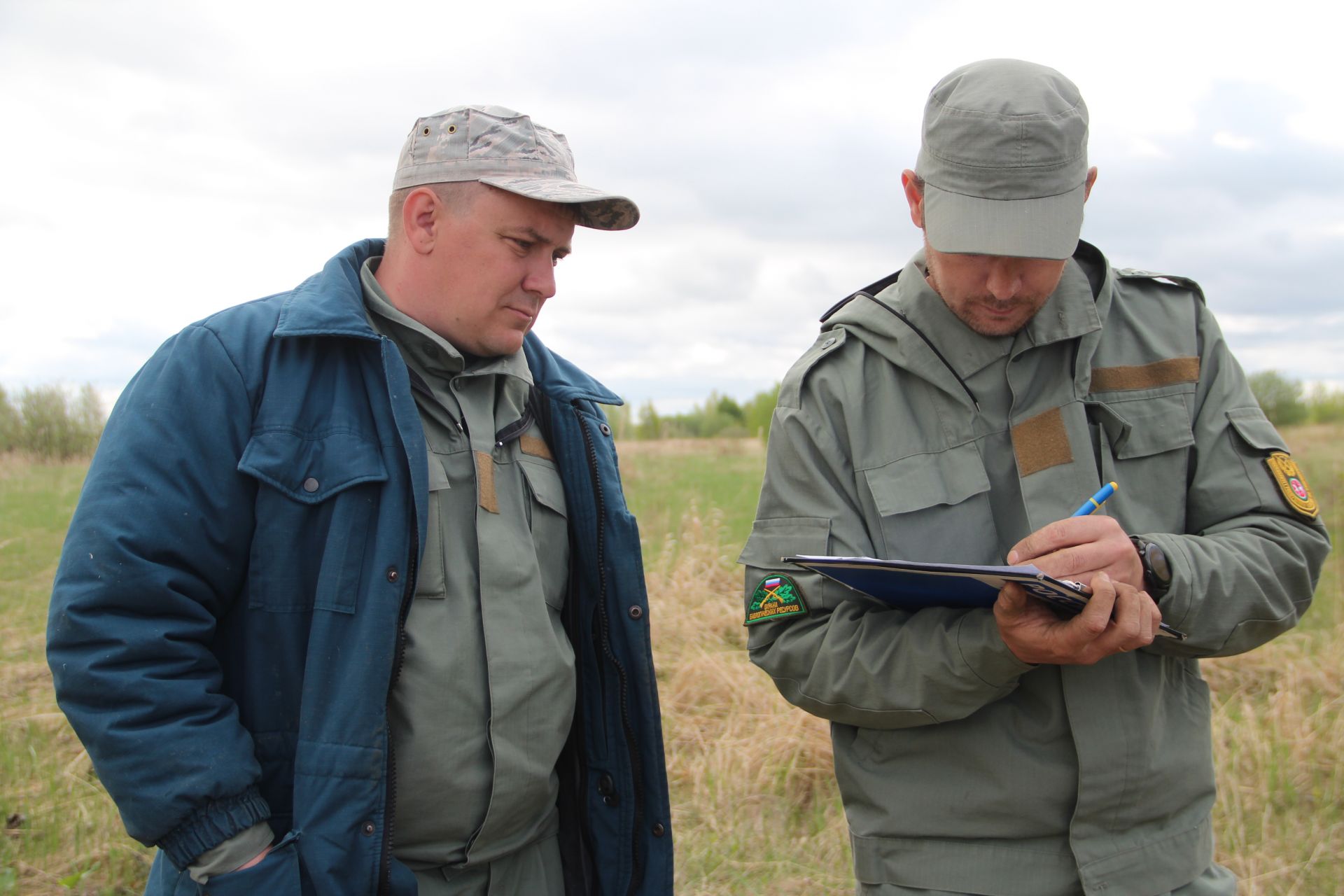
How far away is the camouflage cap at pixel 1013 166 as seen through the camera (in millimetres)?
1876

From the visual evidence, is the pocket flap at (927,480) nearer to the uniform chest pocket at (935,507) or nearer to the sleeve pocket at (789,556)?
the uniform chest pocket at (935,507)

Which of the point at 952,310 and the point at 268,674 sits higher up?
the point at 952,310

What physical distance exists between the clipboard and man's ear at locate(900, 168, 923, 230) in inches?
30.2

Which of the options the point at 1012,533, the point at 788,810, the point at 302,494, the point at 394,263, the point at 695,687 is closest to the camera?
the point at 302,494

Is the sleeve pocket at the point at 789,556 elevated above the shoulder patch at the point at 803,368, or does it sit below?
below

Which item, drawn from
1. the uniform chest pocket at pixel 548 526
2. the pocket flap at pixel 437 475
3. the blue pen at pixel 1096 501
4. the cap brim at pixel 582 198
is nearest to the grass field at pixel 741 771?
the uniform chest pocket at pixel 548 526

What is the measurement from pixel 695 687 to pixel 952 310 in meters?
3.68

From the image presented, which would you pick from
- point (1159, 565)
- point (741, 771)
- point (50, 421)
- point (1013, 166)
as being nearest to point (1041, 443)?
point (1159, 565)

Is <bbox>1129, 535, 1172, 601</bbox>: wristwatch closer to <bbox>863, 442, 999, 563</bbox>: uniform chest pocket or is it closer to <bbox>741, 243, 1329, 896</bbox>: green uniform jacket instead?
<bbox>741, 243, 1329, 896</bbox>: green uniform jacket

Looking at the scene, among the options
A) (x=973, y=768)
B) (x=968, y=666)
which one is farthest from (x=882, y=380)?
(x=973, y=768)

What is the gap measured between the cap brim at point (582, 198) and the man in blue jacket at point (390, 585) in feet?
0.03

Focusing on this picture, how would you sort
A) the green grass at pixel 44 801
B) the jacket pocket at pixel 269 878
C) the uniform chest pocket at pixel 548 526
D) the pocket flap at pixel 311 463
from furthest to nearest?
the green grass at pixel 44 801 → the uniform chest pocket at pixel 548 526 → the pocket flap at pixel 311 463 → the jacket pocket at pixel 269 878

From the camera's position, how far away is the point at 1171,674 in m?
1.97

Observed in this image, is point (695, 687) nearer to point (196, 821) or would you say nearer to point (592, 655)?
point (592, 655)
